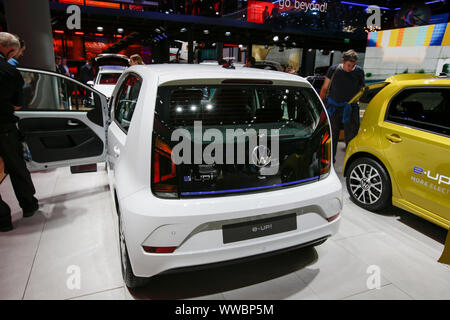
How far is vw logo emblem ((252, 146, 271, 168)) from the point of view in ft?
5.41

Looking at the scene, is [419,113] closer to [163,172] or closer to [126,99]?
[163,172]

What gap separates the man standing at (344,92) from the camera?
401 centimetres

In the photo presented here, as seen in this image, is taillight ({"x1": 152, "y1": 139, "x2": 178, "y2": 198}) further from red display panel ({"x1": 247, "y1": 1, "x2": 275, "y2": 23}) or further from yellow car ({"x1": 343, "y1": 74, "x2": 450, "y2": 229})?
red display panel ({"x1": 247, "y1": 1, "x2": 275, "y2": 23})

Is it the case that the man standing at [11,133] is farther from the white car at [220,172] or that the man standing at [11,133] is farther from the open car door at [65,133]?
the white car at [220,172]

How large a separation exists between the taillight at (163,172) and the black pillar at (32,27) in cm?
435

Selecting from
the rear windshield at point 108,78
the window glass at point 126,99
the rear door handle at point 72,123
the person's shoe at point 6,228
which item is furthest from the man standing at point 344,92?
the rear windshield at point 108,78

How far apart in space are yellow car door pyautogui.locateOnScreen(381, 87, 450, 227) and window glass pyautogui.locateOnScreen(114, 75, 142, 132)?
237cm

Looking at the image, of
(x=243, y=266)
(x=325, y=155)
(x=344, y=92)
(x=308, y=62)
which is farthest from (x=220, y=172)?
(x=308, y=62)

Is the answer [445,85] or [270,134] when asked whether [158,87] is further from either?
[445,85]

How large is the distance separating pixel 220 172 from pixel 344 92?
3.16 meters

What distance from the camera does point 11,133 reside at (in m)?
2.58

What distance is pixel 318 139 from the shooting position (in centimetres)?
188

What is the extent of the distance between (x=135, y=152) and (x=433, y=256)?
8.32ft
